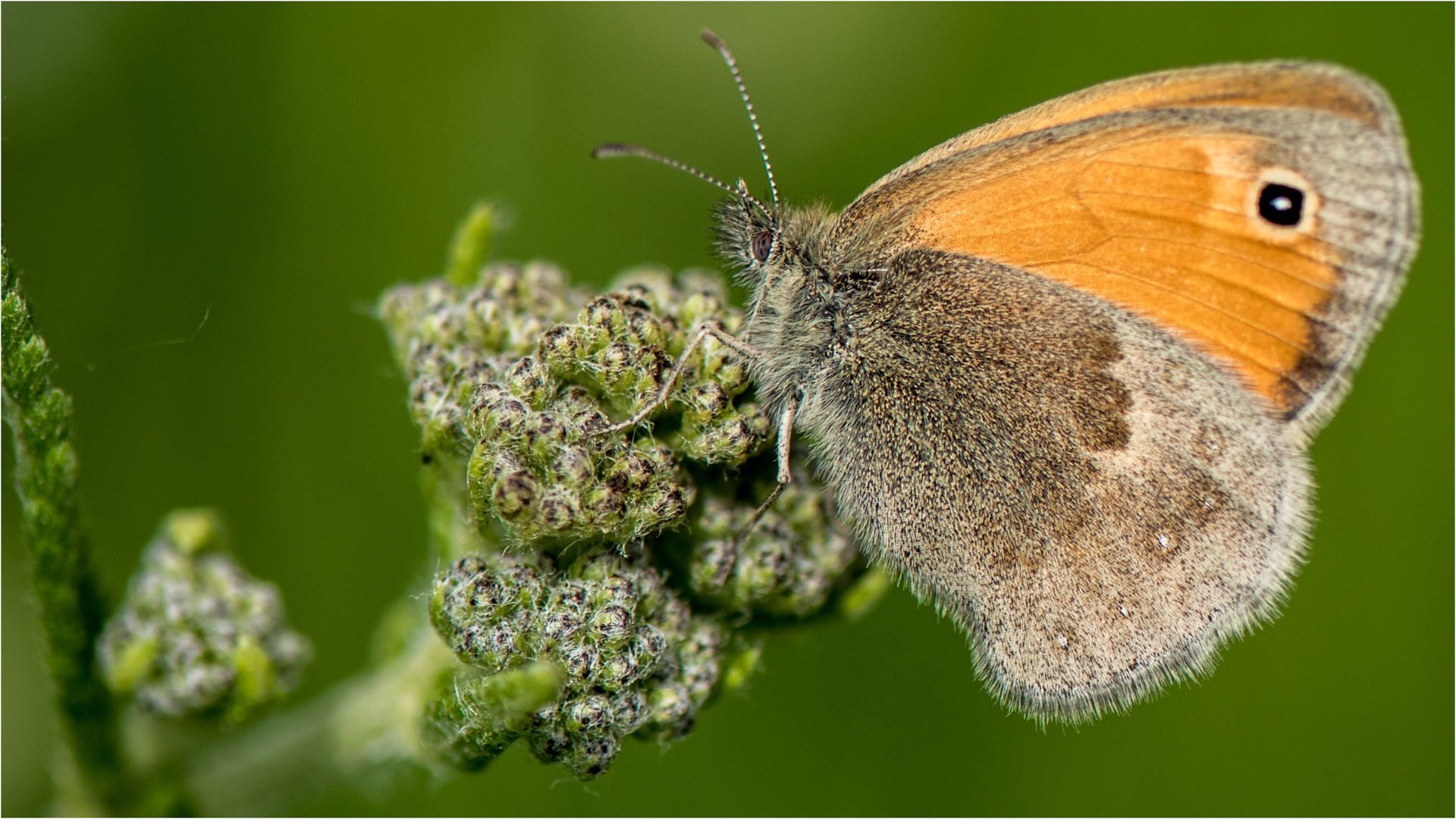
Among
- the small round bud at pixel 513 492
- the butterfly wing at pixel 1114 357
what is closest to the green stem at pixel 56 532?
the small round bud at pixel 513 492

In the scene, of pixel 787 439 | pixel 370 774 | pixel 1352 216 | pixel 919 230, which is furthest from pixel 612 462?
pixel 1352 216

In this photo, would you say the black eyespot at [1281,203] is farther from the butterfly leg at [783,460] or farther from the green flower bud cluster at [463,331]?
the green flower bud cluster at [463,331]

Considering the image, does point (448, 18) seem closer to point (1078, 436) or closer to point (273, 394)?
point (273, 394)

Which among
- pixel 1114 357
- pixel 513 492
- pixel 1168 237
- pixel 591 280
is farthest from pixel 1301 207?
pixel 591 280

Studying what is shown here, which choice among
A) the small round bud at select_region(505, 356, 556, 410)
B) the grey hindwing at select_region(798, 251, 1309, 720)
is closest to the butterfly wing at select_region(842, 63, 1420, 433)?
the grey hindwing at select_region(798, 251, 1309, 720)

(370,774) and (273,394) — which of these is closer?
(370,774)

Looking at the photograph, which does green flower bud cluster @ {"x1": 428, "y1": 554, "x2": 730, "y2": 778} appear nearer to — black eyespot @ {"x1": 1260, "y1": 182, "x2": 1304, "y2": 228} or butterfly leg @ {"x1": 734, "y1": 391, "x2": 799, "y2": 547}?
butterfly leg @ {"x1": 734, "y1": 391, "x2": 799, "y2": 547}

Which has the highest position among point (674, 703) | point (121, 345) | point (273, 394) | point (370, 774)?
point (121, 345)
